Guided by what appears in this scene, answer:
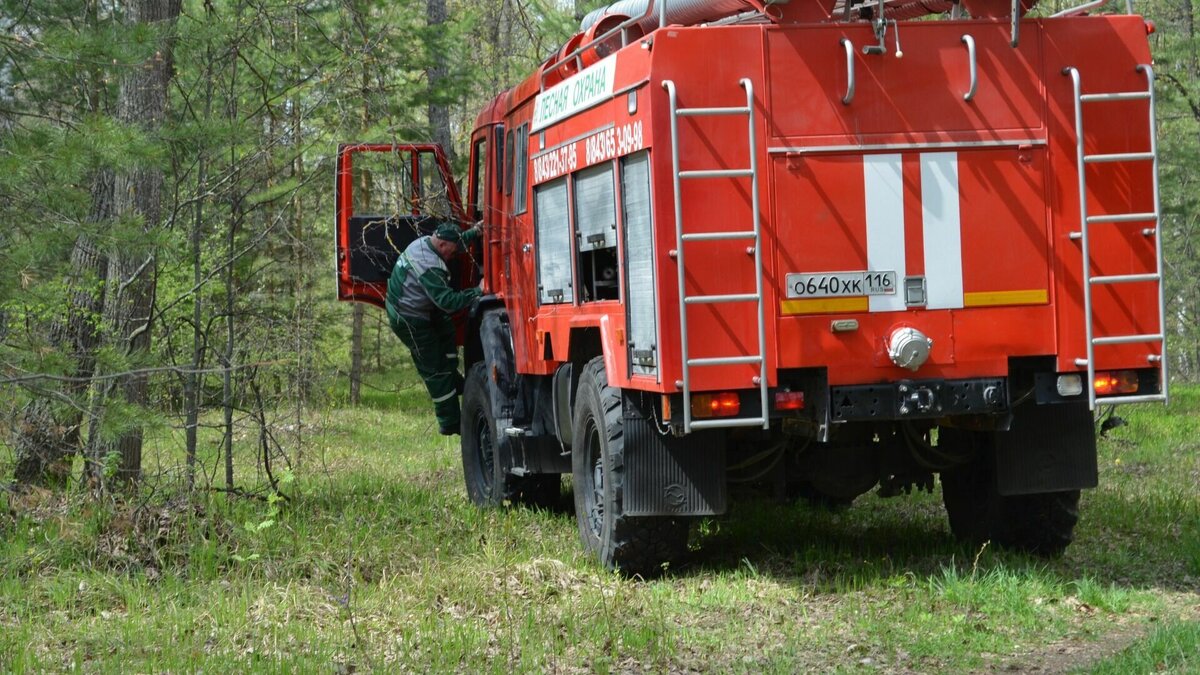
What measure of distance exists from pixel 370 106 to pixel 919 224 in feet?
16.7

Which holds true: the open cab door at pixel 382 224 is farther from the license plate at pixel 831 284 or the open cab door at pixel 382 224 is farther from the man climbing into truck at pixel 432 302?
the license plate at pixel 831 284

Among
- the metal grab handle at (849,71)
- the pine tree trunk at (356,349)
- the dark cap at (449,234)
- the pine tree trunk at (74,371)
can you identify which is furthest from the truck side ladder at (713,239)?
the pine tree trunk at (356,349)

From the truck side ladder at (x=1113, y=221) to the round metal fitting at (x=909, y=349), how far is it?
0.85 meters

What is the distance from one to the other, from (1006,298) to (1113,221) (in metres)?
0.69

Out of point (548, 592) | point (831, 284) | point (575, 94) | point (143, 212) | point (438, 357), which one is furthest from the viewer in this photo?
point (438, 357)

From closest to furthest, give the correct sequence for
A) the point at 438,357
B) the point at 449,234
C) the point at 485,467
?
the point at 449,234
the point at 485,467
the point at 438,357

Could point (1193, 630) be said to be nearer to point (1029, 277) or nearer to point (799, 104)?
point (1029, 277)

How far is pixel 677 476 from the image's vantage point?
7.92 metres

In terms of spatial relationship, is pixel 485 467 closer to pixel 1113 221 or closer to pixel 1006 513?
pixel 1006 513

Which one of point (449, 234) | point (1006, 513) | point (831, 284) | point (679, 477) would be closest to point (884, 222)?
point (831, 284)

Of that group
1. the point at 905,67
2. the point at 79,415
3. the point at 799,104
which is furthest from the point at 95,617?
the point at 905,67

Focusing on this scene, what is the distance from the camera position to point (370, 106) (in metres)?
11.0

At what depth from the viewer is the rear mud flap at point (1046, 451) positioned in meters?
7.98

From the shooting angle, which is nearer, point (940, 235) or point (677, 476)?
point (940, 235)
